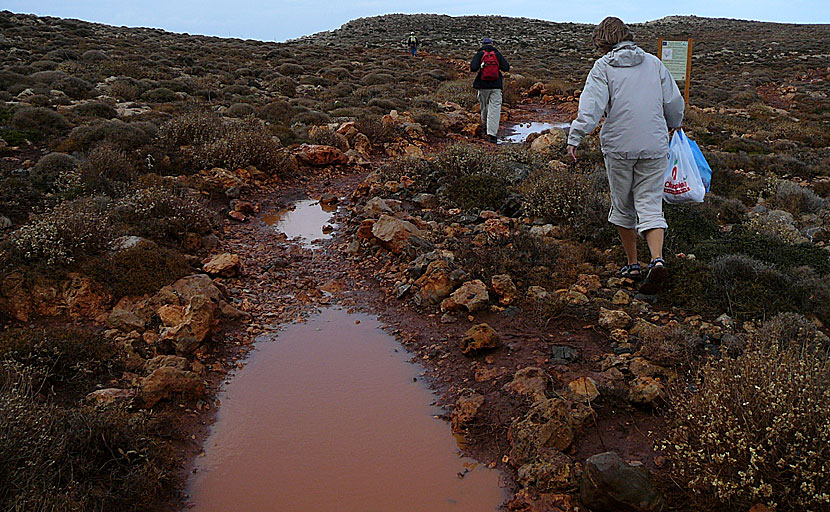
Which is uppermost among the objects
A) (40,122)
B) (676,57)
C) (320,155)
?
(676,57)

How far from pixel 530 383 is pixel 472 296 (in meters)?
1.42

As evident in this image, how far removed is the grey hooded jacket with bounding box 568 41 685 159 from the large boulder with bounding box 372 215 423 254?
2540mm

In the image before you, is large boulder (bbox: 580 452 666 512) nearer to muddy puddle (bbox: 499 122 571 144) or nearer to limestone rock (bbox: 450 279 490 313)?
limestone rock (bbox: 450 279 490 313)

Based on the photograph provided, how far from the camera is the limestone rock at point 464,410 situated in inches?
150

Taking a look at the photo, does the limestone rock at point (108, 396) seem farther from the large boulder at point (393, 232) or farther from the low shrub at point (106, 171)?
the low shrub at point (106, 171)

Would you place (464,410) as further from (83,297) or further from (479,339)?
(83,297)

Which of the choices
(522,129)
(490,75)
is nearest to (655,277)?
(490,75)

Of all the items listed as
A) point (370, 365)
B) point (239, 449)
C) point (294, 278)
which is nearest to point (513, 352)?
point (370, 365)

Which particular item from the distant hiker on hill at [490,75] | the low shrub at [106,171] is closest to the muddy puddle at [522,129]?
the distant hiker on hill at [490,75]

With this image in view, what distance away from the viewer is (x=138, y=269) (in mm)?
5508

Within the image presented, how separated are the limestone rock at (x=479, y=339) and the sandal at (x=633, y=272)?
4.98 ft

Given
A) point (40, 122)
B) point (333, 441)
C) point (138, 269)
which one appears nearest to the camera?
point (333, 441)

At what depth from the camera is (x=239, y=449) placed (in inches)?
145

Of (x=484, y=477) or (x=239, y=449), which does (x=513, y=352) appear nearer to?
(x=484, y=477)
